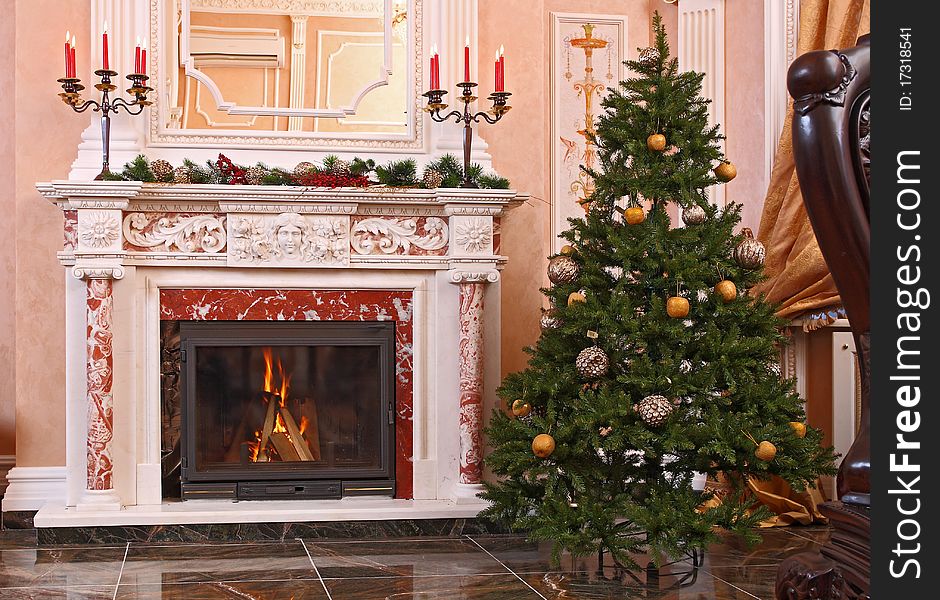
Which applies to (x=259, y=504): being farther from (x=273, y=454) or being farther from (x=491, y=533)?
(x=491, y=533)

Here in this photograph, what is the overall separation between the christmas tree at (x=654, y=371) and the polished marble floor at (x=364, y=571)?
17cm

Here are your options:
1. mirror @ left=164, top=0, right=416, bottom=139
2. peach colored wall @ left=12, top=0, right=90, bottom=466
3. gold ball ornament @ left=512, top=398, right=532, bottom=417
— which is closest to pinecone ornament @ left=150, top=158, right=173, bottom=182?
mirror @ left=164, top=0, right=416, bottom=139

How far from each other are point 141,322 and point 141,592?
4.33 ft

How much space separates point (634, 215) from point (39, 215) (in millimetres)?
2571

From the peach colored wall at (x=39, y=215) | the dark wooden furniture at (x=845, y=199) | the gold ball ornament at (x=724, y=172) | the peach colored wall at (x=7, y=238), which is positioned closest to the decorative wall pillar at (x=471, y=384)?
the gold ball ornament at (x=724, y=172)

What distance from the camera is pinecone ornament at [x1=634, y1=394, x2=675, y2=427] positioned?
329cm

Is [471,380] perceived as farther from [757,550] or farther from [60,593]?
[60,593]

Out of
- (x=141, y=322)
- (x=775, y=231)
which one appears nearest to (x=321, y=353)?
(x=141, y=322)

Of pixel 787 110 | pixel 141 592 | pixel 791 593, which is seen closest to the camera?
pixel 791 593

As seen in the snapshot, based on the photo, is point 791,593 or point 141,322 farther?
point 141,322

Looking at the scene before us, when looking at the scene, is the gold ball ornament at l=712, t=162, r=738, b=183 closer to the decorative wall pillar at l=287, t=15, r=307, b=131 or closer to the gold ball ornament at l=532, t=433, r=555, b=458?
the gold ball ornament at l=532, t=433, r=555, b=458

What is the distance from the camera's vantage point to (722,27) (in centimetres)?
502

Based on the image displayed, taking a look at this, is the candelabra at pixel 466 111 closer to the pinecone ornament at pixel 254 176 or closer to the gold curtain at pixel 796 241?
the pinecone ornament at pixel 254 176

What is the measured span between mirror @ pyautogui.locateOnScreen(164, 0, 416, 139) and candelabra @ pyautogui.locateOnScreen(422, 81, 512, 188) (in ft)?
0.65
